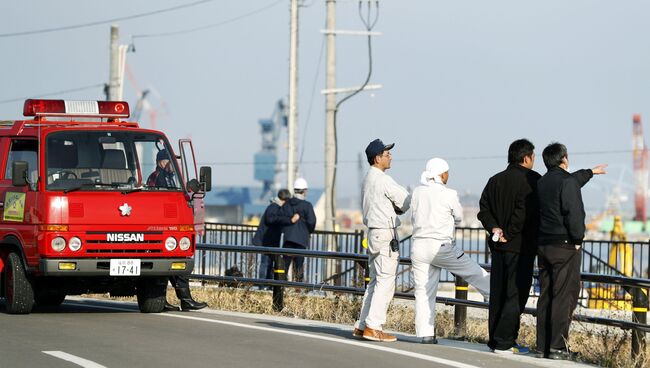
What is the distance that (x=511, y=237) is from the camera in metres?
11.2

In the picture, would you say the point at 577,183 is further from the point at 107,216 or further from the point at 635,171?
the point at 635,171

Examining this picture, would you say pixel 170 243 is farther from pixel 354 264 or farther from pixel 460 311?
pixel 354 264

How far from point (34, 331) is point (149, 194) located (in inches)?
95.6

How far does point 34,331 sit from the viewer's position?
12.3 meters

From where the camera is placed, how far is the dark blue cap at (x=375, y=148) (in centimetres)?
1197

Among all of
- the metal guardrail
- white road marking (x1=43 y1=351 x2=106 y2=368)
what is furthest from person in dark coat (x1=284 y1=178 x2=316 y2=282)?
white road marking (x1=43 y1=351 x2=106 y2=368)

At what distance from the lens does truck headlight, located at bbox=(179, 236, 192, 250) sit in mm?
14172

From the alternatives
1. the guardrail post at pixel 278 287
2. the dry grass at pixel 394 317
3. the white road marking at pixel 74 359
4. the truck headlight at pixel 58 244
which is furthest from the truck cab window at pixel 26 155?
the white road marking at pixel 74 359

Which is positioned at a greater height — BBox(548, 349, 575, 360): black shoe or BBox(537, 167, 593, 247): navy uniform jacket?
BBox(537, 167, 593, 247): navy uniform jacket

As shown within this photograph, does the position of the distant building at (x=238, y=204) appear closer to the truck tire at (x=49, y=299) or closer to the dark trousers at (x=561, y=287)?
the truck tire at (x=49, y=299)

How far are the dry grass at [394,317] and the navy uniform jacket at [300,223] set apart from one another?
2419 millimetres

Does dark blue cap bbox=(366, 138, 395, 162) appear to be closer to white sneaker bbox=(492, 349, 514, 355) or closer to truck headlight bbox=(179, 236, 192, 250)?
white sneaker bbox=(492, 349, 514, 355)

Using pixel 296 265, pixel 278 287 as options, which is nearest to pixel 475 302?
pixel 278 287

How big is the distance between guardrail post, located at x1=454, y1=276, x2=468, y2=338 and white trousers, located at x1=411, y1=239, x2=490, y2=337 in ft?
4.11
